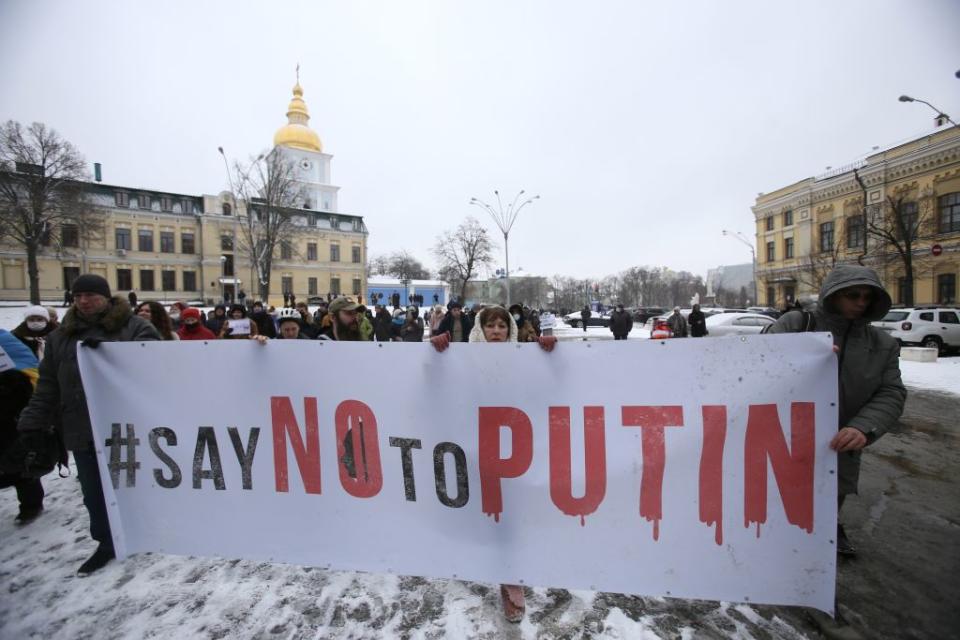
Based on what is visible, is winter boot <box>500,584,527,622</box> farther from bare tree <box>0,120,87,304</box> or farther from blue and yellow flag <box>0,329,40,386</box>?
bare tree <box>0,120,87,304</box>

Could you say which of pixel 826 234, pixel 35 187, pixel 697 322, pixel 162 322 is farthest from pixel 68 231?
pixel 826 234

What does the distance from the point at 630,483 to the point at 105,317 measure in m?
3.41

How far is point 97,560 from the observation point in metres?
2.76

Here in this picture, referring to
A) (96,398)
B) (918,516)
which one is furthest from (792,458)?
(96,398)

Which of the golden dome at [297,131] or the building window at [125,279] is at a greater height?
the golden dome at [297,131]

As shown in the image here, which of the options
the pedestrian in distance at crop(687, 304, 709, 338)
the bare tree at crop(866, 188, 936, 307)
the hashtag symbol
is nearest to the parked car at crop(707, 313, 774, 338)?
the pedestrian in distance at crop(687, 304, 709, 338)

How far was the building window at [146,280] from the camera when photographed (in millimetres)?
46531

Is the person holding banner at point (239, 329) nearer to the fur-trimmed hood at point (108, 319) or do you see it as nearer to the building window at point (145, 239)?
the fur-trimmed hood at point (108, 319)

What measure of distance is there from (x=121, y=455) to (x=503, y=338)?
8.36 ft

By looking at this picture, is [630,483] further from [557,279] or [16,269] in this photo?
[557,279]

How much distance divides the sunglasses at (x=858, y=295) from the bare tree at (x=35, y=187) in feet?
132

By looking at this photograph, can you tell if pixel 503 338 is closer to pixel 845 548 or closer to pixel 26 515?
pixel 845 548

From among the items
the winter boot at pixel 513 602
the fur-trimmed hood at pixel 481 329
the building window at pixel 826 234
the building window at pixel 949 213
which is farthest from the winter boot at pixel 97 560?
the building window at pixel 826 234

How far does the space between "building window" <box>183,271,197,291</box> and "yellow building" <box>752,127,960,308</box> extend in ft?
189
